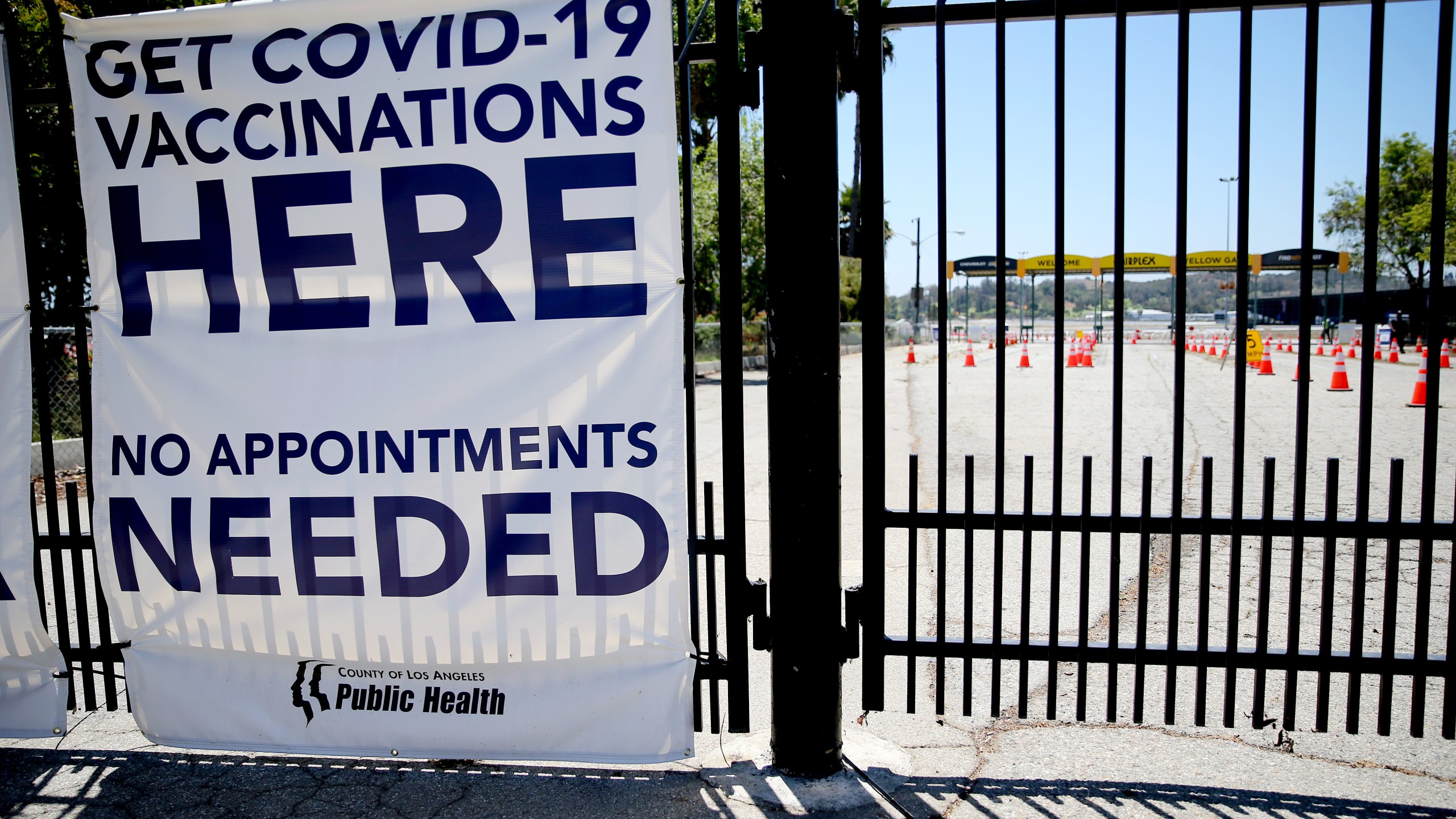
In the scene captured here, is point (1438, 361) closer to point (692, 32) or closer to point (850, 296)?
point (692, 32)

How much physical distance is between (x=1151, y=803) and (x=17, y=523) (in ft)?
13.1

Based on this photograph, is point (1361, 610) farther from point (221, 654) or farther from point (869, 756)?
point (221, 654)

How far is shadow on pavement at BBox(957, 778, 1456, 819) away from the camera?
2680mm

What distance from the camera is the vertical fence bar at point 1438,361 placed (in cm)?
261

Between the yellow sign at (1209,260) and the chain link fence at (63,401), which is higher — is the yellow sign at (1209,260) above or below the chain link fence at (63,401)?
above

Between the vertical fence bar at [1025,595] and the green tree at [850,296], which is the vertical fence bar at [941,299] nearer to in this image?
the vertical fence bar at [1025,595]

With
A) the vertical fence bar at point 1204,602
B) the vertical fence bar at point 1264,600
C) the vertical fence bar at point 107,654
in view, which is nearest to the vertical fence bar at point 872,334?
the vertical fence bar at point 1204,602

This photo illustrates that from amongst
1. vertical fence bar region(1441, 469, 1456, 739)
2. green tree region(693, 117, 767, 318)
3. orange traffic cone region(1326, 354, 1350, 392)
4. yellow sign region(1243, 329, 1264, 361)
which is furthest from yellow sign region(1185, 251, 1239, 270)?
vertical fence bar region(1441, 469, 1456, 739)

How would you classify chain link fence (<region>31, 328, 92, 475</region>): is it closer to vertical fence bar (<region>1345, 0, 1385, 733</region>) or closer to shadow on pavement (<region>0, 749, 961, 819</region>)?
shadow on pavement (<region>0, 749, 961, 819</region>)

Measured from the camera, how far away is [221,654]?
3164 millimetres

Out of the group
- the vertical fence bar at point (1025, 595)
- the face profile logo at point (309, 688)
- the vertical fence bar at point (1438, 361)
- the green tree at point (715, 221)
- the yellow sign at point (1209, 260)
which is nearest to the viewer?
the vertical fence bar at point (1438, 361)

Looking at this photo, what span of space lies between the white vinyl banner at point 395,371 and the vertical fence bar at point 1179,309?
61.6 inches

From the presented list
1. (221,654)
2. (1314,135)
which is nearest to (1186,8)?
(1314,135)

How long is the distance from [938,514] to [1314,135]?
165 centimetres
